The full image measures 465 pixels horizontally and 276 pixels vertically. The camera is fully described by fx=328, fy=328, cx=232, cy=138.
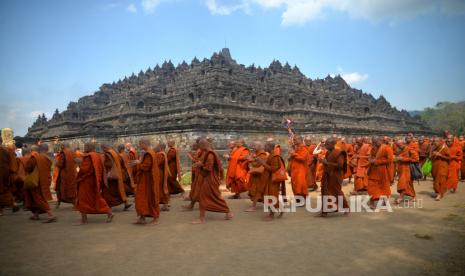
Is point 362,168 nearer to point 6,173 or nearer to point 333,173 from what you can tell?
point 333,173

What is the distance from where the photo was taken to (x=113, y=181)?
8.48 meters

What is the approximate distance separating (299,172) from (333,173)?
1475 millimetres

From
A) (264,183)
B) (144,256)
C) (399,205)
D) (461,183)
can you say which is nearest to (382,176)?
(399,205)

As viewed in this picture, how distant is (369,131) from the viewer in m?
32.5

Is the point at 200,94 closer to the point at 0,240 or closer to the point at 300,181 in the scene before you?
the point at 300,181

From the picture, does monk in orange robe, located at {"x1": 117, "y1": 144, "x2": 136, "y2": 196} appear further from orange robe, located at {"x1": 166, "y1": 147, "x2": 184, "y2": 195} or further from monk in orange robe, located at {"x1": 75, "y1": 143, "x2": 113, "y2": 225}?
monk in orange robe, located at {"x1": 75, "y1": 143, "x2": 113, "y2": 225}

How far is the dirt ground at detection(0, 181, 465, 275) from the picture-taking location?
4.52 m

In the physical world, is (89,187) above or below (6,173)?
below

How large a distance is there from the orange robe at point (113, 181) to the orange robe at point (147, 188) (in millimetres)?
940

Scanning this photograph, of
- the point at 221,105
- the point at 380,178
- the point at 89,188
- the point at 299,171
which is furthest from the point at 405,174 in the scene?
the point at 221,105

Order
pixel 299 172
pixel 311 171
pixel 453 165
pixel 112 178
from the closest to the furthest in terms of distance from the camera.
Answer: pixel 112 178, pixel 299 172, pixel 453 165, pixel 311 171

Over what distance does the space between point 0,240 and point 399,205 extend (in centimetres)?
935

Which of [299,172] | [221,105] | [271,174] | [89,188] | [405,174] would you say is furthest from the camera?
[221,105]

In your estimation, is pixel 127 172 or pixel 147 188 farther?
pixel 127 172
